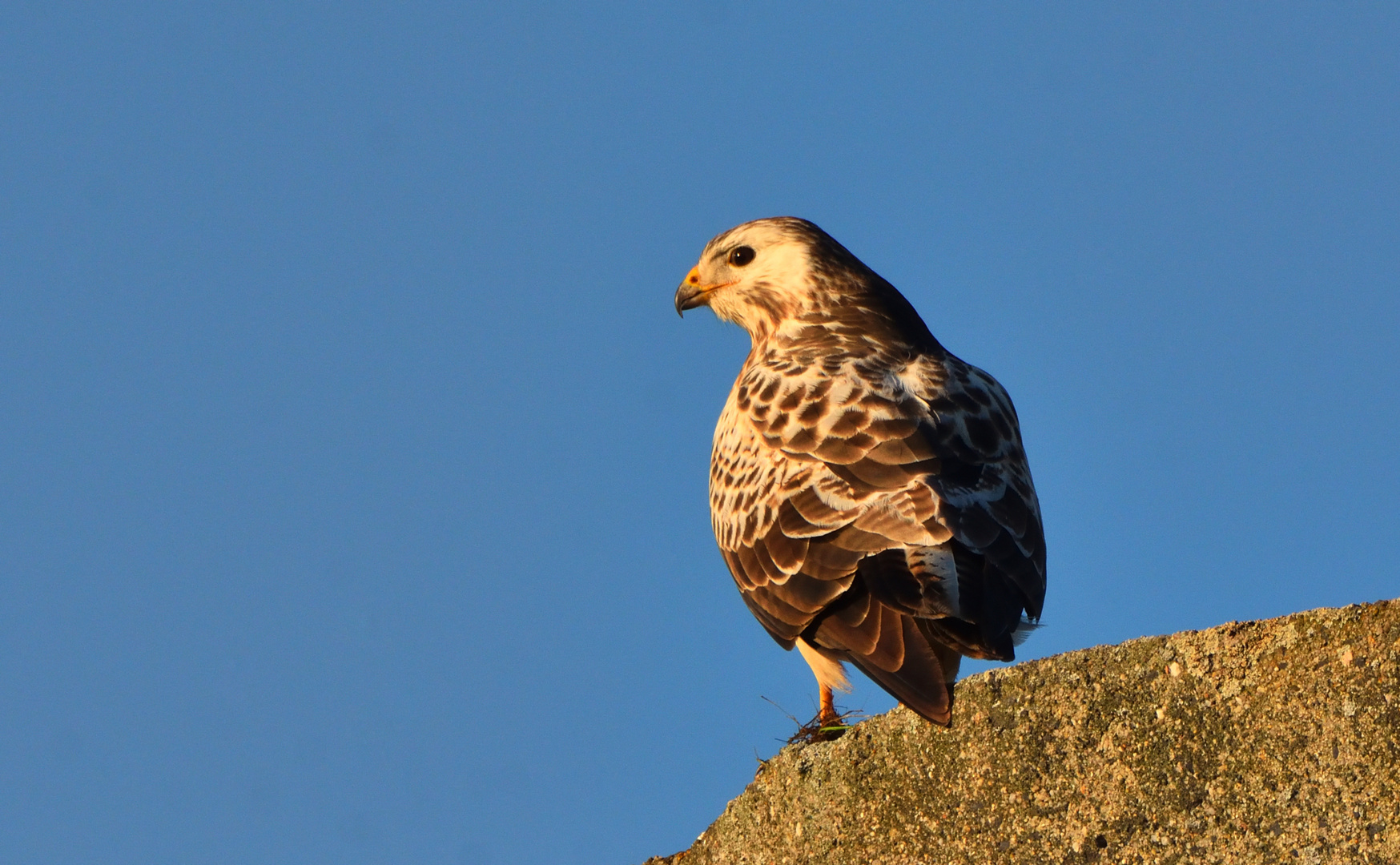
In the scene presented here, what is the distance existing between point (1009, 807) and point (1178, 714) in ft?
1.54

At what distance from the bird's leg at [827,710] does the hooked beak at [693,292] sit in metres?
3.47

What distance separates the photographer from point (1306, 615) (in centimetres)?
311

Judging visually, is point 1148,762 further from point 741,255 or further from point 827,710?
point 741,255

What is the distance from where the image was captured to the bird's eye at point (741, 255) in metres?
8.60

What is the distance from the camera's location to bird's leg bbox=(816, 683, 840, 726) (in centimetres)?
557

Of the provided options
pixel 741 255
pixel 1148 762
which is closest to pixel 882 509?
pixel 1148 762

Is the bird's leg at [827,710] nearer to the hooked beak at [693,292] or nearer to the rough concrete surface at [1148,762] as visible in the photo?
the rough concrete surface at [1148,762]

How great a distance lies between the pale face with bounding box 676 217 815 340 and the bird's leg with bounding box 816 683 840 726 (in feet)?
9.26

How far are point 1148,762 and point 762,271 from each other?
5642 millimetres

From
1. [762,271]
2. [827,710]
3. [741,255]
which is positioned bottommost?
[827,710]

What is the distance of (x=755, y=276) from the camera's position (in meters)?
8.48

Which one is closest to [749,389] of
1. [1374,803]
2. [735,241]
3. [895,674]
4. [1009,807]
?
[735,241]

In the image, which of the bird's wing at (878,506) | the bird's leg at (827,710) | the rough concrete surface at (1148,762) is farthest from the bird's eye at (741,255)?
the rough concrete surface at (1148,762)

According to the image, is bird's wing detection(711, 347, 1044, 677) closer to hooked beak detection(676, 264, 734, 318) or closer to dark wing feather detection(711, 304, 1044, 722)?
dark wing feather detection(711, 304, 1044, 722)
